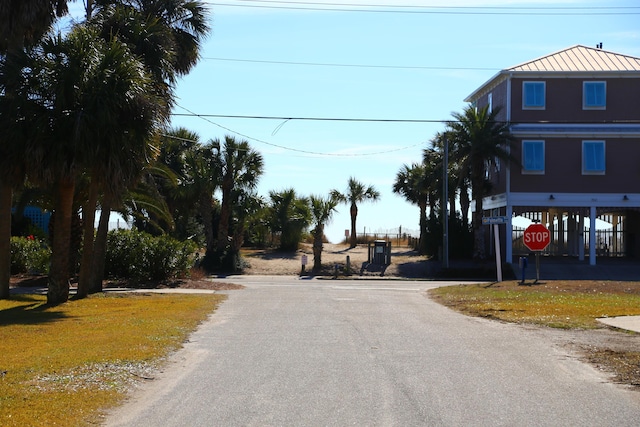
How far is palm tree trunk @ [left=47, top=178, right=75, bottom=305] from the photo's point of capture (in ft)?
71.8

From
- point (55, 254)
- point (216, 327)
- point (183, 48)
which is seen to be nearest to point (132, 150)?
point (55, 254)

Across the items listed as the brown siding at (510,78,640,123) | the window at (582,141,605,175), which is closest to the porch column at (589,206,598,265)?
the window at (582,141,605,175)

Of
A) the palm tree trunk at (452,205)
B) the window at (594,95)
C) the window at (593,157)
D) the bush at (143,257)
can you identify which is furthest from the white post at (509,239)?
the bush at (143,257)

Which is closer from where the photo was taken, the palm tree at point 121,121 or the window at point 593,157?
the palm tree at point 121,121

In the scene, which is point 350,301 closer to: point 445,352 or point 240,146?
point 445,352

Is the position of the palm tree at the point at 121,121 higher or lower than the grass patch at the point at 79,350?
higher

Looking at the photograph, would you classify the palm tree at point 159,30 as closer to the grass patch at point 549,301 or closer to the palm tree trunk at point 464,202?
the grass patch at point 549,301

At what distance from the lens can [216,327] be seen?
16750 millimetres

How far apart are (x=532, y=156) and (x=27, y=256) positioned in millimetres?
25504

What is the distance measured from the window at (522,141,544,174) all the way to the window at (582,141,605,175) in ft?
7.22

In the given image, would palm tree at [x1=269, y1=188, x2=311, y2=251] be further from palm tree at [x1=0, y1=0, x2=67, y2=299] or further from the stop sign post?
palm tree at [x1=0, y1=0, x2=67, y2=299]

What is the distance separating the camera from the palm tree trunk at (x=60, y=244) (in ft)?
71.8

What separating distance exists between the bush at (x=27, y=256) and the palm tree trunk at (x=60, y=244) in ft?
34.8

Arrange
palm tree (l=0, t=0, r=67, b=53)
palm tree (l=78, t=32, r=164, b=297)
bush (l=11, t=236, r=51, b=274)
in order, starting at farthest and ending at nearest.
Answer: bush (l=11, t=236, r=51, b=274) < palm tree (l=0, t=0, r=67, b=53) < palm tree (l=78, t=32, r=164, b=297)
